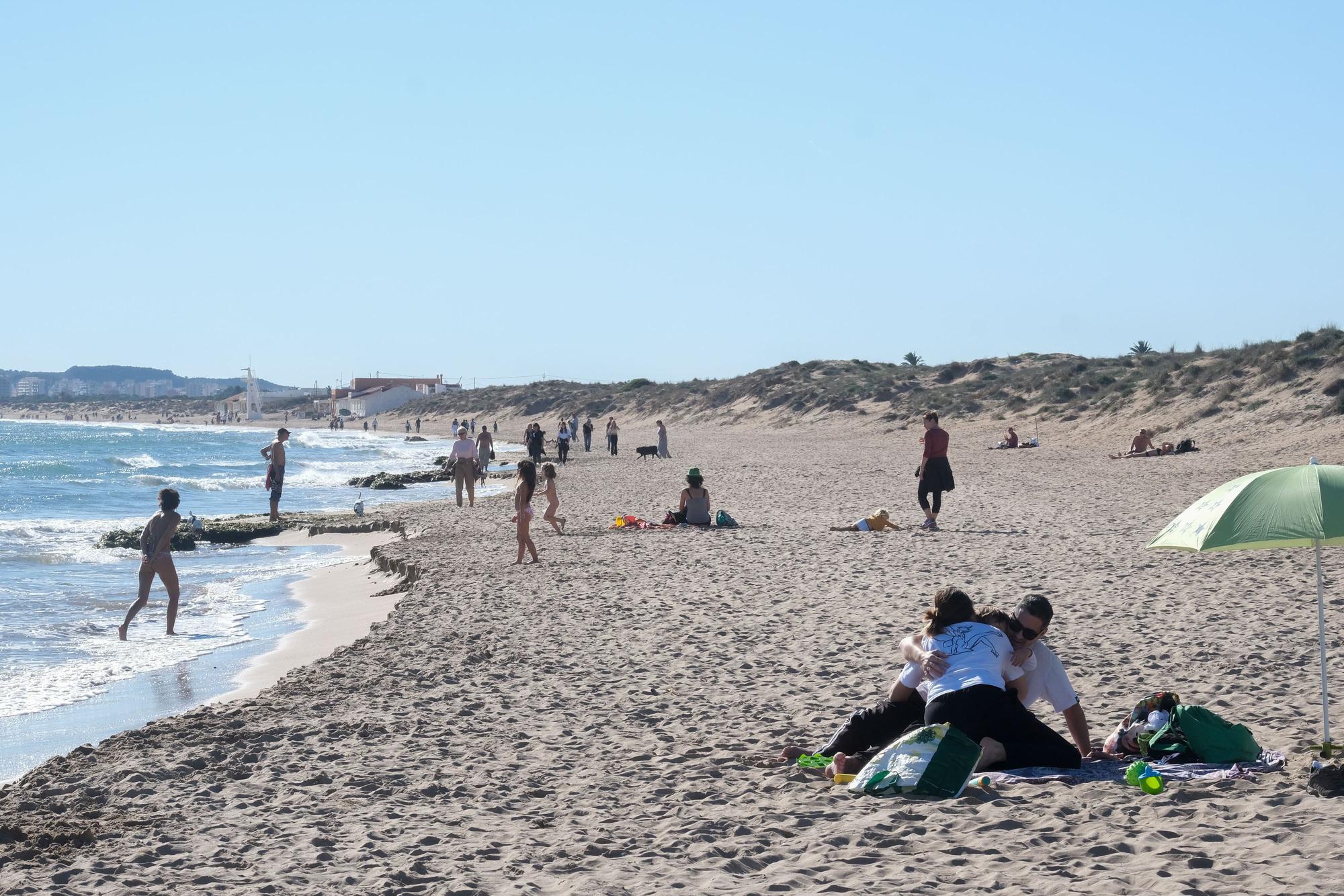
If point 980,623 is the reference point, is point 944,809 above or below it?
below

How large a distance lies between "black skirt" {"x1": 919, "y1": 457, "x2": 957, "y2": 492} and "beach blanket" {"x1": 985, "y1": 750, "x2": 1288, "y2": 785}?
30.6 ft

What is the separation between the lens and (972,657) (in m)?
5.33

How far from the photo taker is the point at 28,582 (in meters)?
14.1

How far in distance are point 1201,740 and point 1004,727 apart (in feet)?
2.66

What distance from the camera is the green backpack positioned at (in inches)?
202

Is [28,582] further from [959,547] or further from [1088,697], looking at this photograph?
[1088,697]

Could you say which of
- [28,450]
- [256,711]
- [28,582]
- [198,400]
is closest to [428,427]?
[28,450]

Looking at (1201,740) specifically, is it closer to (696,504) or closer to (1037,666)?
(1037,666)

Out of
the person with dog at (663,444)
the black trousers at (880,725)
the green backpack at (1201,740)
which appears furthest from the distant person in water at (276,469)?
the person with dog at (663,444)

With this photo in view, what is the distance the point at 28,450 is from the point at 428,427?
37.6 m

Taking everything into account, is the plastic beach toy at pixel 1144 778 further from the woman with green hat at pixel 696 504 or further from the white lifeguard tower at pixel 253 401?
the white lifeguard tower at pixel 253 401

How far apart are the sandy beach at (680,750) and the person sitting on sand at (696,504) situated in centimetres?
215

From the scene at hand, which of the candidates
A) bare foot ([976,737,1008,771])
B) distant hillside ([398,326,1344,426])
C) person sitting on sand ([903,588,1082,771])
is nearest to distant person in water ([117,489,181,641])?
person sitting on sand ([903,588,1082,771])

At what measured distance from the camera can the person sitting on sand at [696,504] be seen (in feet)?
50.8
